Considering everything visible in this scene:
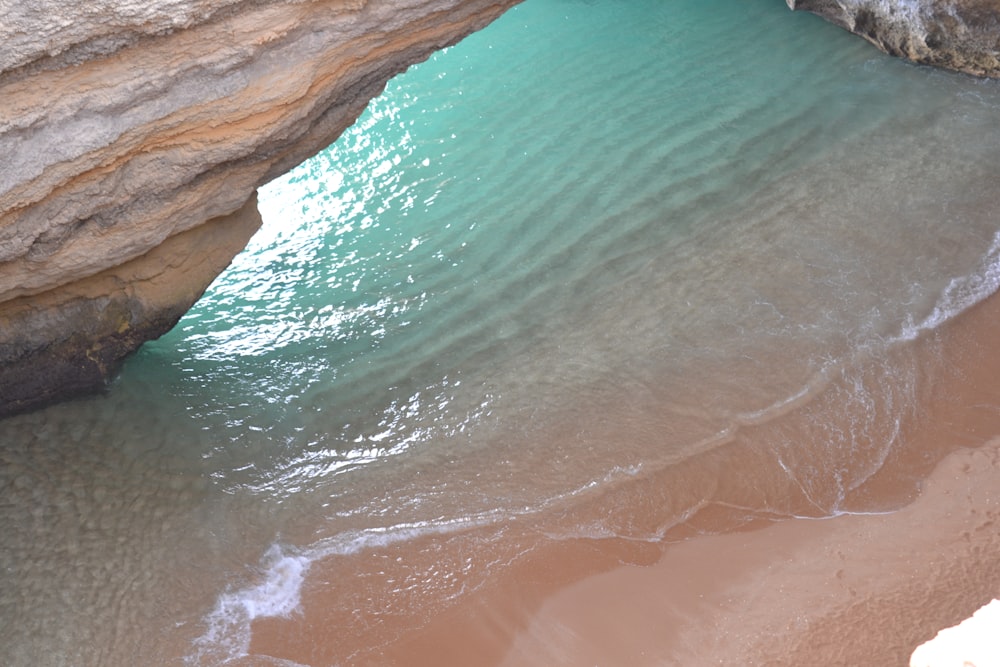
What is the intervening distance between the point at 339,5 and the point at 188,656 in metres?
3.01

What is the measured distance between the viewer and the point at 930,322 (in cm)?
523

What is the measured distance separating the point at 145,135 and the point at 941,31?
6.71 meters

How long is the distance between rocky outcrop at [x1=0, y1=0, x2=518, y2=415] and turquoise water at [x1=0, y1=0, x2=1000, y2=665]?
19.3 inches

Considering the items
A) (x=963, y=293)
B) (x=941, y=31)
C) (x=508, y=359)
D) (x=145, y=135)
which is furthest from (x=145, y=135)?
(x=941, y=31)

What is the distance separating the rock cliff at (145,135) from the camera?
3580 mm

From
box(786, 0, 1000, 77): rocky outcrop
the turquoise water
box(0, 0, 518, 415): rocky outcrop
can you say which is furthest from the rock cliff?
box(786, 0, 1000, 77): rocky outcrop

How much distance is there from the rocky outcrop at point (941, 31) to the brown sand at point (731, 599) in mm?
4604

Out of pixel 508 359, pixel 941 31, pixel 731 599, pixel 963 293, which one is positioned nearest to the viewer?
pixel 731 599

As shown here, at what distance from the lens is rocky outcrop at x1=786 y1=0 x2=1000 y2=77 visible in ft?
24.4

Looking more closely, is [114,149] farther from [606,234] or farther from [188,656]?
[606,234]

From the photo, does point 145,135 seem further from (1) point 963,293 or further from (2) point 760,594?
(1) point 963,293

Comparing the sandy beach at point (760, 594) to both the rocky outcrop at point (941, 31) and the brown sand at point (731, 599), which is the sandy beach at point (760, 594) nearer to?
the brown sand at point (731, 599)

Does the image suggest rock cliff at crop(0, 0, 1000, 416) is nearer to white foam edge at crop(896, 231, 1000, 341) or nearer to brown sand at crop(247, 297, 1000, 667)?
brown sand at crop(247, 297, 1000, 667)

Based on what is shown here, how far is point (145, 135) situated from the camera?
13.0ft
